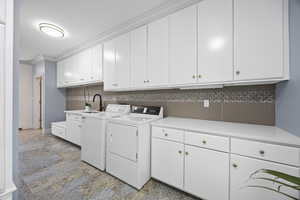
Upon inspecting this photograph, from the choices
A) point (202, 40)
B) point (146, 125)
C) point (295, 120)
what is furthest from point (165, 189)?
point (202, 40)

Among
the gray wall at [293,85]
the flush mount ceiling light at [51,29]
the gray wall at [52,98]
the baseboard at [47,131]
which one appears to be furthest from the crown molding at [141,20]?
the baseboard at [47,131]

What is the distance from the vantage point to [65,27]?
7.79 feet

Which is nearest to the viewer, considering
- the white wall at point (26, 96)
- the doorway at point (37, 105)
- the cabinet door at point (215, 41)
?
the cabinet door at point (215, 41)

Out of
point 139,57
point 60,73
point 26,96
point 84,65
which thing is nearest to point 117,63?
point 139,57

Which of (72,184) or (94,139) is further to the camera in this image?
(94,139)

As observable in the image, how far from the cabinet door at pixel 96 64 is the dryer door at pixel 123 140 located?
1406 mm

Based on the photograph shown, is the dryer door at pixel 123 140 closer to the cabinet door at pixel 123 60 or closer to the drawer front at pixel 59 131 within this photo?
the cabinet door at pixel 123 60

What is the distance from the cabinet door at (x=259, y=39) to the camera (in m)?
1.19

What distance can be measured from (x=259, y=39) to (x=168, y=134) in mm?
1428

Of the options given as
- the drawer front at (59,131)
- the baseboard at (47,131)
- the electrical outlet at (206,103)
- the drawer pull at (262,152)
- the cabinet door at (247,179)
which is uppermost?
the electrical outlet at (206,103)

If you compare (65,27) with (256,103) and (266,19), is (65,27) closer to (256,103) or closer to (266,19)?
(266,19)

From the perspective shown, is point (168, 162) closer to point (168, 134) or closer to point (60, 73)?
point (168, 134)

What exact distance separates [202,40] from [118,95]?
2.14m

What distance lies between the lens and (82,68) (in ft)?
10.6
